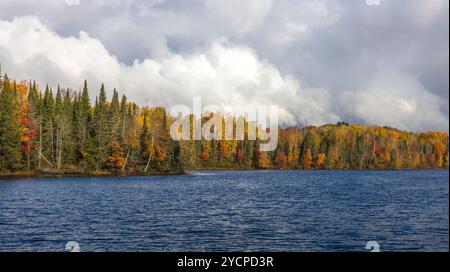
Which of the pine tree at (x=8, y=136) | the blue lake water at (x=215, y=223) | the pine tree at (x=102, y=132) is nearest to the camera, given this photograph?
the blue lake water at (x=215, y=223)

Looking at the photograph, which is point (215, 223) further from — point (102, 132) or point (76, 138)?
point (76, 138)

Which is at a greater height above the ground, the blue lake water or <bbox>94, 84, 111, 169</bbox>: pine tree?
<bbox>94, 84, 111, 169</bbox>: pine tree

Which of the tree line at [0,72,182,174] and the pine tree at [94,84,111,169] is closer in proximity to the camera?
the tree line at [0,72,182,174]

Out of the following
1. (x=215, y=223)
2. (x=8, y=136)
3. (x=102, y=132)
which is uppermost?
(x=102, y=132)

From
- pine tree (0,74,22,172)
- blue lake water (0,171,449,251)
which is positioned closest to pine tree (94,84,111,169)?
pine tree (0,74,22,172)

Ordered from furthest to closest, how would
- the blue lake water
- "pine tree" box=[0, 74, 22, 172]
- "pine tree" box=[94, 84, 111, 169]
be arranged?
"pine tree" box=[94, 84, 111, 169] → "pine tree" box=[0, 74, 22, 172] → the blue lake water

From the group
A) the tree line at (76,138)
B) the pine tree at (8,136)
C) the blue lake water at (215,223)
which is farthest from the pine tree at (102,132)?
the blue lake water at (215,223)

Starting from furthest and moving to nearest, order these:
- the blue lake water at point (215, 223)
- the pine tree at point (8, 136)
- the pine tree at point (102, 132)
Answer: the pine tree at point (102, 132), the pine tree at point (8, 136), the blue lake water at point (215, 223)

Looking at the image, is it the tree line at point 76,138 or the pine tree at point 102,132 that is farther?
the pine tree at point 102,132

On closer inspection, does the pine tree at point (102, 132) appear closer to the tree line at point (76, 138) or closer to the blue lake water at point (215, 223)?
the tree line at point (76, 138)

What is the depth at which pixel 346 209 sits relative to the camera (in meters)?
56.1

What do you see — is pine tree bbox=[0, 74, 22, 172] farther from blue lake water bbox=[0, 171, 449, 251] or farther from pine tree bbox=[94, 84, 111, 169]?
blue lake water bbox=[0, 171, 449, 251]

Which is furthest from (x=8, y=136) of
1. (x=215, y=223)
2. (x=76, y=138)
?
(x=215, y=223)
